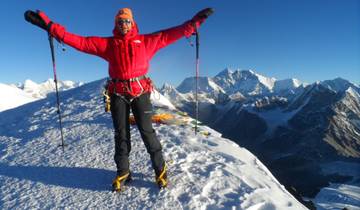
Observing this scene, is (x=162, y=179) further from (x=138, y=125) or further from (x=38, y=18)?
(x=38, y=18)

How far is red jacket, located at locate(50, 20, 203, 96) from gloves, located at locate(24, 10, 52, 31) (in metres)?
0.21

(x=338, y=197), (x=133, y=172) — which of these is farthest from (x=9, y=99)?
(x=338, y=197)

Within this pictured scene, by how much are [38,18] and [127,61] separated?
2196mm

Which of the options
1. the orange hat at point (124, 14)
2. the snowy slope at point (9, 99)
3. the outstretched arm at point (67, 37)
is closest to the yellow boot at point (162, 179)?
the outstretched arm at point (67, 37)

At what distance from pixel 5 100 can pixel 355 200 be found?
163 metres

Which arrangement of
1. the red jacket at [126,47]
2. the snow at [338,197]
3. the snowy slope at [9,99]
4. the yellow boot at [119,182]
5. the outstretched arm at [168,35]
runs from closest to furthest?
1. the red jacket at [126,47]
2. the yellow boot at [119,182]
3. the outstretched arm at [168,35]
4. the snowy slope at [9,99]
5. the snow at [338,197]

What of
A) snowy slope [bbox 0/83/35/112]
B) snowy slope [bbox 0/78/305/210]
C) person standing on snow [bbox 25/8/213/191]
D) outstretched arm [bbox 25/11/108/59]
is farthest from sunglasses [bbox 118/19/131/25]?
snowy slope [bbox 0/83/35/112]

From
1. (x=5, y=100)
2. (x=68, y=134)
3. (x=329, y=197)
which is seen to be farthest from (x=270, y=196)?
(x=329, y=197)

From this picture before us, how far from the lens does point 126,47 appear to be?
7438 mm

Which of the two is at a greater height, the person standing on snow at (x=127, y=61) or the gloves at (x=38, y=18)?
the gloves at (x=38, y=18)

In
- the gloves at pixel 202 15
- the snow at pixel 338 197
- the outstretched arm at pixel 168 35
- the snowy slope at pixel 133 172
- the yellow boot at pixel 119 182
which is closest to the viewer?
the snowy slope at pixel 133 172

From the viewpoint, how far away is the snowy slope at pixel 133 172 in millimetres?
7309

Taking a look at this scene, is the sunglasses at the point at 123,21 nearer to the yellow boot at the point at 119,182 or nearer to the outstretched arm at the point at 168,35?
the outstretched arm at the point at 168,35

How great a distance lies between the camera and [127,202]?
7.23m
